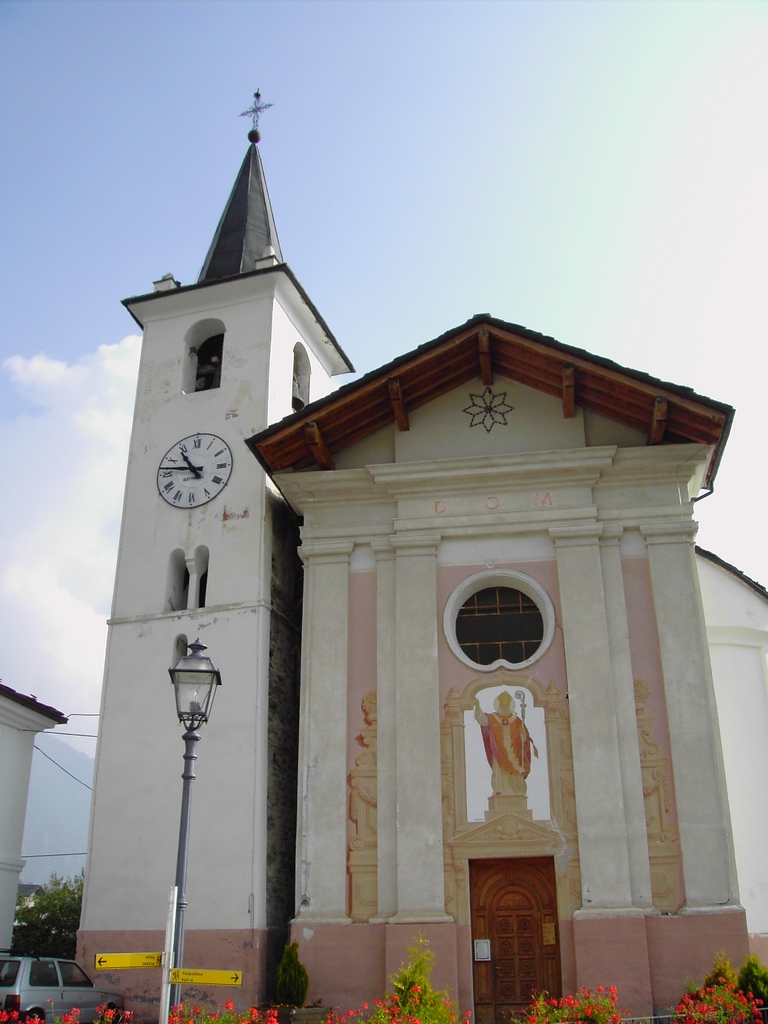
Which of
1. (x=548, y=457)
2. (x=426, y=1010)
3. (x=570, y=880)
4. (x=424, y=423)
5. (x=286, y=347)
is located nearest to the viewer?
(x=426, y=1010)

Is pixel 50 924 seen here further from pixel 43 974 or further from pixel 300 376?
pixel 300 376

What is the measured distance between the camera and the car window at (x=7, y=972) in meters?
12.0

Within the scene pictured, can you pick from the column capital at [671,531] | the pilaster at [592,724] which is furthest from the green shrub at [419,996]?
the column capital at [671,531]

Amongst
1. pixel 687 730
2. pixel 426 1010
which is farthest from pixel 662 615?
pixel 426 1010

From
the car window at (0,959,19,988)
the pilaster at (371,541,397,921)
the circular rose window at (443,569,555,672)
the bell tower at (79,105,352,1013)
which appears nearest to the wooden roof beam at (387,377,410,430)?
the pilaster at (371,541,397,921)

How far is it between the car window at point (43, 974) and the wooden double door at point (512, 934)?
5.25m

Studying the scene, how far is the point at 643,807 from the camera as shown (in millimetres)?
13453

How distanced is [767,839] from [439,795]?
17.7 feet

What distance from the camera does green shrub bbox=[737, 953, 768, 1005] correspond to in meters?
11.1

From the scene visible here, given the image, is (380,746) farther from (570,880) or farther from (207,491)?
(207,491)

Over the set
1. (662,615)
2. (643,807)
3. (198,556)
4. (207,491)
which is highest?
(207,491)

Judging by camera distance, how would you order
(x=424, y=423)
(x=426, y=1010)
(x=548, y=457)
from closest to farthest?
(x=426, y=1010)
(x=548, y=457)
(x=424, y=423)

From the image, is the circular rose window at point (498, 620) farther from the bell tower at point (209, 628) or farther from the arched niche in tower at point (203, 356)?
the arched niche in tower at point (203, 356)

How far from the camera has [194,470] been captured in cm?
1742
